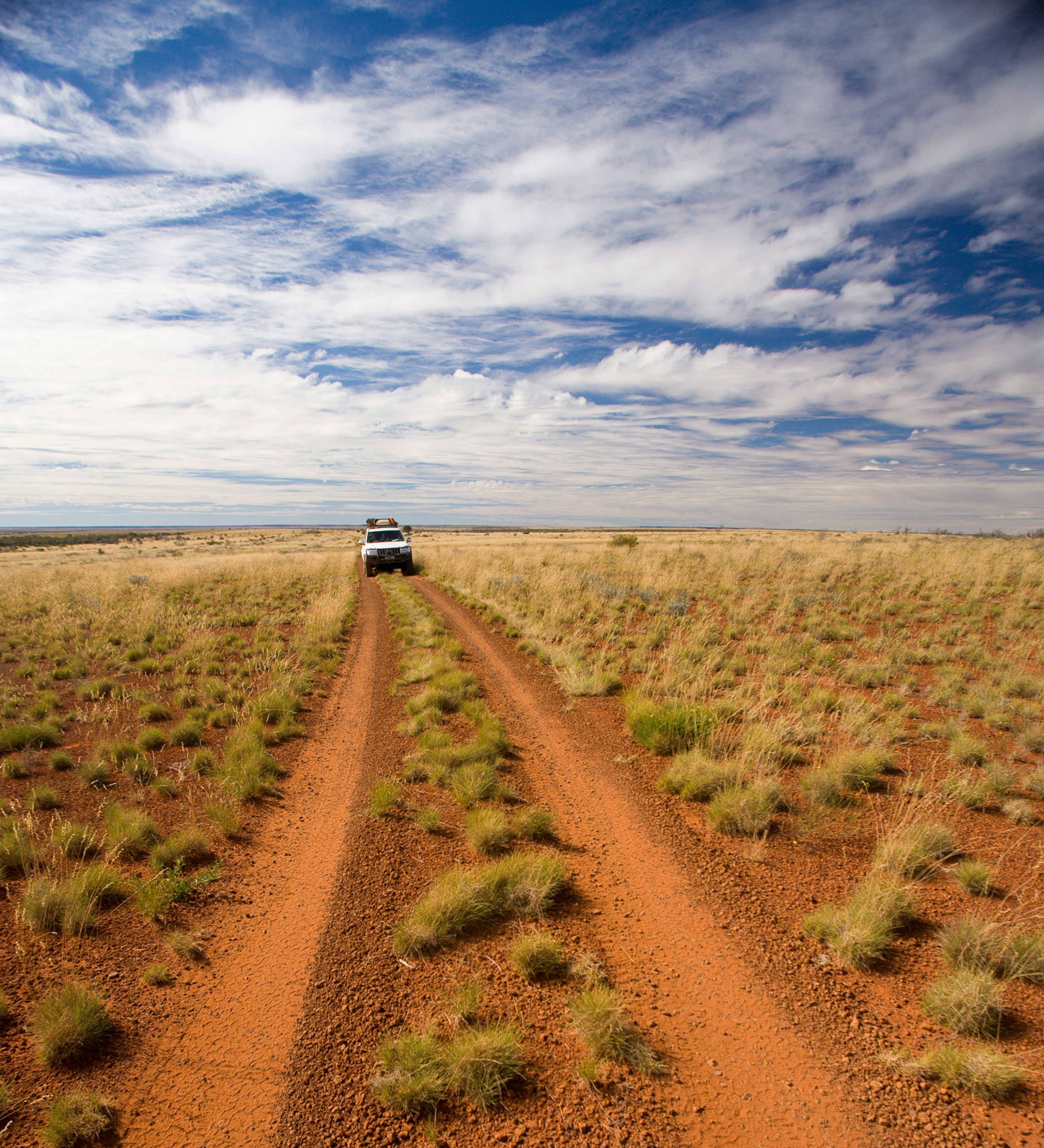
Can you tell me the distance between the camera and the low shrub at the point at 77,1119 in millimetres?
2748

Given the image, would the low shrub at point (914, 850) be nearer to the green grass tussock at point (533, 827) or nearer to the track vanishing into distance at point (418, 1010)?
the track vanishing into distance at point (418, 1010)

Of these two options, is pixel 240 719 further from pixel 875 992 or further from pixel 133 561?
pixel 133 561

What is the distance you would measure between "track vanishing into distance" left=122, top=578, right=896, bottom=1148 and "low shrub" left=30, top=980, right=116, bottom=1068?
419mm

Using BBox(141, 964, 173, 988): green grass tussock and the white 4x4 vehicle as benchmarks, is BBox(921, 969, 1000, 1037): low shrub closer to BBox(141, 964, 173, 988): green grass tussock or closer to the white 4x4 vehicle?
BBox(141, 964, 173, 988): green grass tussock

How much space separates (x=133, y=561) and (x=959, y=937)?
45.6 m

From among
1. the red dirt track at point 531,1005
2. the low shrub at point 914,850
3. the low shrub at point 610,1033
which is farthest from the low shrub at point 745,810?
the low shrub at point 610,1033

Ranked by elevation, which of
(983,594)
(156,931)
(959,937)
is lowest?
(156,931)

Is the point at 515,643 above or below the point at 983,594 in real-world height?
below

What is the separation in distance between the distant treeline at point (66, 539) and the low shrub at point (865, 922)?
96.1m

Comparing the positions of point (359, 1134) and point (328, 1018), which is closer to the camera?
point (359, 1134)

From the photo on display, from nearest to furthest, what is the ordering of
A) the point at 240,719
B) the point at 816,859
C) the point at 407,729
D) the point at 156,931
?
1. the point at 156,931
2. the point at 816,859
3. the point at 407,729
4. the point at 240,719

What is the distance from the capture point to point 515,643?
14.0 metres

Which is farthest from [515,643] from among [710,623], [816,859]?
[816,859]

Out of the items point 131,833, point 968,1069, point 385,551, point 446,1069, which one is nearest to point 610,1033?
point 446,1069
